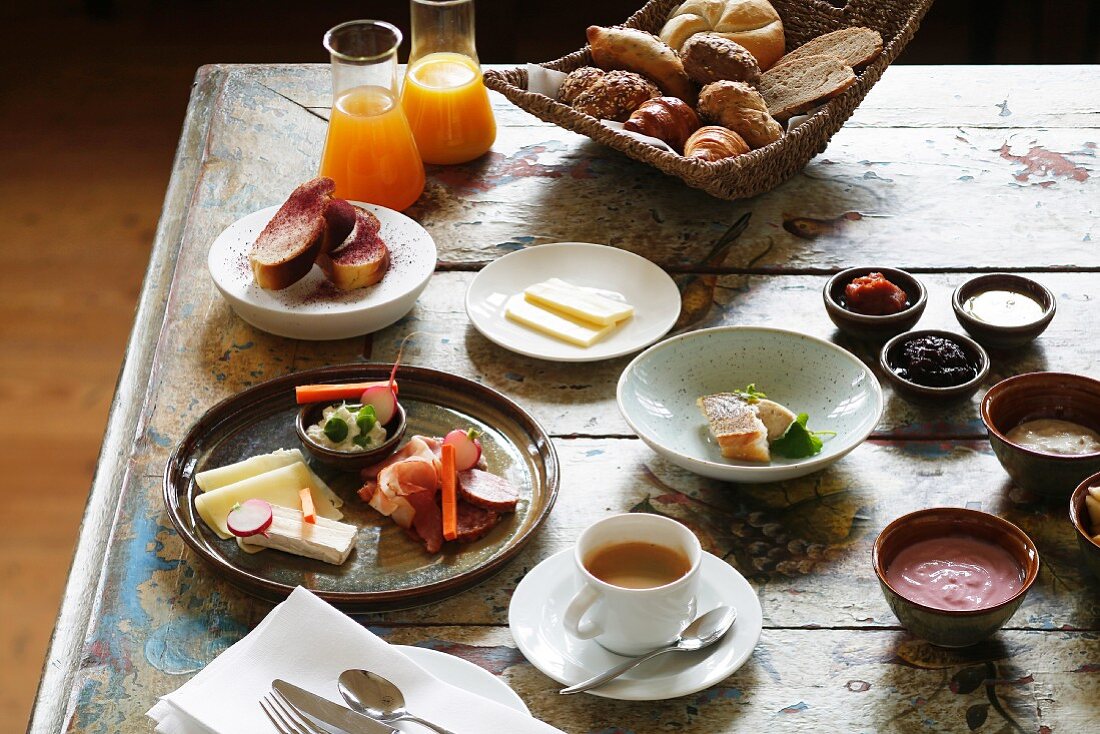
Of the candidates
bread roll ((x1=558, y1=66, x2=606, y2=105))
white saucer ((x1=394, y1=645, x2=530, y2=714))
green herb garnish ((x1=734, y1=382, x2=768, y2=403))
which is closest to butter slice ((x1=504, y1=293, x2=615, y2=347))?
green herb garnish ((x1=734, y1=382, x2=768, y2=403))

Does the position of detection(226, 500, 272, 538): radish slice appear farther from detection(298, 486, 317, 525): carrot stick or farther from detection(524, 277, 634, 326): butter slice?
detection(524, 277, 634, 326): butter slice

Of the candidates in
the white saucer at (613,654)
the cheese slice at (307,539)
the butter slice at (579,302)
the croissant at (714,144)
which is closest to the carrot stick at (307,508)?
the cheese slice at (307,539)

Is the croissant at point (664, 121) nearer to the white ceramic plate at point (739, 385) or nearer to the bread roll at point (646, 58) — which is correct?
the bread roll at point (646, 58)

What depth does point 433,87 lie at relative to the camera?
6.16ft

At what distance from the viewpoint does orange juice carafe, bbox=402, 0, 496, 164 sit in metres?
1.87

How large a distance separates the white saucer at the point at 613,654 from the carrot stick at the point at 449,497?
0.11m

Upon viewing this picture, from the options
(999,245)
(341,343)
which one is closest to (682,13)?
(999,245)

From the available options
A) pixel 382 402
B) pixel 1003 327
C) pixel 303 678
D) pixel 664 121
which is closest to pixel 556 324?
pixel 382 402

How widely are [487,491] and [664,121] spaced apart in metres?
0.75

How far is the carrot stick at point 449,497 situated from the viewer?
1.19 metres

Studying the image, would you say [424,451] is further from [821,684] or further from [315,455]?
[821,684]

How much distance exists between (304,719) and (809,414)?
67 cm

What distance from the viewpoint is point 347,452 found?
125 centimetres

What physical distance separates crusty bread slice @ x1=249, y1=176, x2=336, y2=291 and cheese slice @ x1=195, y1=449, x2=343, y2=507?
31 cm
